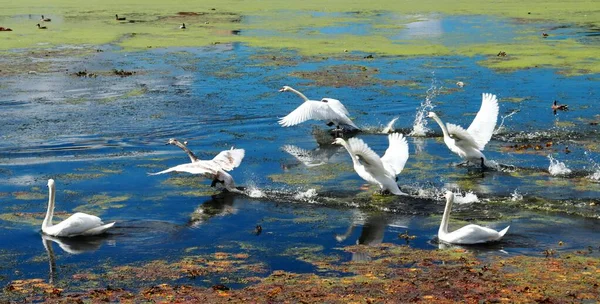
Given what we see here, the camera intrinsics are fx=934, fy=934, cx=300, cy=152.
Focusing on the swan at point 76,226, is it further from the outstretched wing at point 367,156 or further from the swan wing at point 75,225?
the outstretched wing at point 367,156

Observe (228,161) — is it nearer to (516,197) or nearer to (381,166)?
(381,166)

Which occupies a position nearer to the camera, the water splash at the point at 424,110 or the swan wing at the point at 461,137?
the swan wing at the point at 461,137

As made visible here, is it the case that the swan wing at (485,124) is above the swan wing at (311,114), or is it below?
above

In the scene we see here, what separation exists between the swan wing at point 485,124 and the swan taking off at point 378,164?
1534 mm

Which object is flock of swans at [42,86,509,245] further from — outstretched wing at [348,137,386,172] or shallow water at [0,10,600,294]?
shallow water at [0,10,600,294]

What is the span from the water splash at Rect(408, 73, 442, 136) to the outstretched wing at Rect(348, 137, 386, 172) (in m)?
4.01

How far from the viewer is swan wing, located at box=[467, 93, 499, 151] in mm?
14461

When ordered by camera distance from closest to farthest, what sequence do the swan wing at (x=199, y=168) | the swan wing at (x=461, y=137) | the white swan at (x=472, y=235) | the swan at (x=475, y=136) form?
the white swan at (x=472, y=235)
the swan wing at (x=199, y=168)
the swan wing at (x=461, y=137)
the swan at (x=475, y=136)

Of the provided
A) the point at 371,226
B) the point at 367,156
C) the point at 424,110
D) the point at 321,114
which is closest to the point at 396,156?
the point at 367,156

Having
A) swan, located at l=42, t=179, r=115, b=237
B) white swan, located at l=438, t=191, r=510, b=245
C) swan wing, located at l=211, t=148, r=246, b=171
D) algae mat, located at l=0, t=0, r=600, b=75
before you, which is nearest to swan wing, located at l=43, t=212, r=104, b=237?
swan, located at l=42, t=179, r=115, b=237

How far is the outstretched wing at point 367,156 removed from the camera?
1248 cm

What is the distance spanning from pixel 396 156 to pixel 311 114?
3.88m

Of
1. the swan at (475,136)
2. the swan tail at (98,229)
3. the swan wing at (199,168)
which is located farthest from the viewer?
the swan at (475,136)

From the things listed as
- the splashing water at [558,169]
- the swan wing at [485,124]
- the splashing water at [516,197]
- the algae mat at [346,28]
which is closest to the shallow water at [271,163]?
the splashing water at [516,197]
